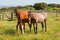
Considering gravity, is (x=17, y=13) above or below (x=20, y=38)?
above

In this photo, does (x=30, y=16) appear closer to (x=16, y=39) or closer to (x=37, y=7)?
(x=16, y=39)

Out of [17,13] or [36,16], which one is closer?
[17,13]

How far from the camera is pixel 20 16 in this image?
1138cm

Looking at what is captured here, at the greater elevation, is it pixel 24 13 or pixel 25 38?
pixel 24 13

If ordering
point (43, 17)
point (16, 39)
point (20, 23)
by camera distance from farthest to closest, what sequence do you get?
point (43, 17) → point (20, 23) → point (16, 39)

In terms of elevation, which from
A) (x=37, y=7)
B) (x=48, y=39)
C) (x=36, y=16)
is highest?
(x=36, y=16)

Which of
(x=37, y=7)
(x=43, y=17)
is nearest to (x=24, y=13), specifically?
(x=43, y=17)

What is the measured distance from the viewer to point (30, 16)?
11641 millimetres

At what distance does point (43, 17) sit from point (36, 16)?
1317mm

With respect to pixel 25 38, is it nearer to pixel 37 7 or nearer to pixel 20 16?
pixel 20 16

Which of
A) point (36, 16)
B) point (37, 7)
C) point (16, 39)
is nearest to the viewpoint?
point (16, 39)

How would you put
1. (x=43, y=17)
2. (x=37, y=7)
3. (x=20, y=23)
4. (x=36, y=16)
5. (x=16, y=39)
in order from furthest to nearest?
1. (x=37, y=7)
2. (x=43, y=17)
3. (x=36, y=16)
4. (x=20, y=23)
5. (x=16, y=39)

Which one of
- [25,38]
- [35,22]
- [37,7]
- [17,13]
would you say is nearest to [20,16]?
[17,13]

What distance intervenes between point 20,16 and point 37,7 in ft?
143
